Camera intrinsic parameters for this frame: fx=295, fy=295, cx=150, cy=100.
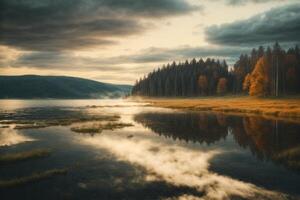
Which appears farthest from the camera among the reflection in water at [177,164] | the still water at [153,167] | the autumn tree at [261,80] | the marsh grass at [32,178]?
the autumn tree at [261,80]

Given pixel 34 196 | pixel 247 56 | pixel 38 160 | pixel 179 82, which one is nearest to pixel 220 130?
pixel 38 160

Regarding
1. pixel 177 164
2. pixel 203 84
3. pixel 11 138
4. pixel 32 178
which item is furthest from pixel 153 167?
pixel 203 84

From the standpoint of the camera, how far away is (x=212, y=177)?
18.4m

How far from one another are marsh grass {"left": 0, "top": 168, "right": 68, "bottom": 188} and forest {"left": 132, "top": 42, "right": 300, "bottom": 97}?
89439mm

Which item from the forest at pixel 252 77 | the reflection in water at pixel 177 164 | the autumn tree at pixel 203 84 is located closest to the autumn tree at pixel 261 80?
the forest at pixel 252 77

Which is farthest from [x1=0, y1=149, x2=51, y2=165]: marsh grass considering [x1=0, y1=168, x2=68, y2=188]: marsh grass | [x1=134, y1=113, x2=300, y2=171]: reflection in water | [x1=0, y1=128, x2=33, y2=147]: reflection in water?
[x1=134, y1=113, x2=300, y2=171]: reflection in water

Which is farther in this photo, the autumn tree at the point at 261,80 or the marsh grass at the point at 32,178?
the autumn tree at the point at 261,80

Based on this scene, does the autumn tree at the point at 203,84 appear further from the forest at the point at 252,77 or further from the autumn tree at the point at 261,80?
the autumn tree at the point at 261,80

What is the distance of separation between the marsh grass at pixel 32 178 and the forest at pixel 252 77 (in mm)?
89439

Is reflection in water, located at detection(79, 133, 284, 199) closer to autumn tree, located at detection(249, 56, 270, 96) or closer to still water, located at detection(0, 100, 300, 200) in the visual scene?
still water, located at detection(0, 100, 300, 200)

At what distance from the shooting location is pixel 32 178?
18.0 meters

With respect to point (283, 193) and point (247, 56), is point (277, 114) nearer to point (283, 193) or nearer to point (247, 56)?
point (283, 193)

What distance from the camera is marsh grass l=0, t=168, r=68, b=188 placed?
17.0m

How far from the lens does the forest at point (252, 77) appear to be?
10344 cm
